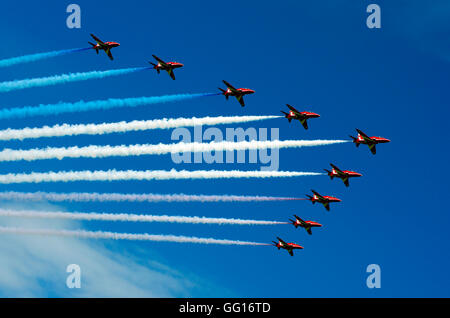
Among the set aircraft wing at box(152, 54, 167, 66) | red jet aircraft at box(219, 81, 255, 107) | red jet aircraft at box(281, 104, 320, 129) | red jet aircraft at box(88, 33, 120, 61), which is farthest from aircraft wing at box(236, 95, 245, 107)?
red jet aircraft at box(88, 33, 120, 61)

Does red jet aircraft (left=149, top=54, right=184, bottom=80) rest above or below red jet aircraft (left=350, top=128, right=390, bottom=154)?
above

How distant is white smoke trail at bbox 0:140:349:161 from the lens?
105 m

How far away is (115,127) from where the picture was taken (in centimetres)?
11044

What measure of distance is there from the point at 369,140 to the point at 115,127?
111 feet

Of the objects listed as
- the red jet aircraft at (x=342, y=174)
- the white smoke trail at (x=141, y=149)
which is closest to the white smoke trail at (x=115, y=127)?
the white smoke trail at (x=141, y=149)

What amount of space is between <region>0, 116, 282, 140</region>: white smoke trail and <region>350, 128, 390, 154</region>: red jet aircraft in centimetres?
1263

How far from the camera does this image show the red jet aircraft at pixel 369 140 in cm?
12094

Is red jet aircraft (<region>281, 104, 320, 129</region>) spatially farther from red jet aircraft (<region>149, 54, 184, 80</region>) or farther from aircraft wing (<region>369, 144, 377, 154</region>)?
red jet aircraft (<region>149, 54, 184, 80</region>)

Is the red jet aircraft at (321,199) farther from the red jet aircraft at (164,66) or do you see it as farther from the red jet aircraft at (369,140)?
the red jet aircraft at (164,66)

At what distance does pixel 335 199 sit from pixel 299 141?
13136 millimetres

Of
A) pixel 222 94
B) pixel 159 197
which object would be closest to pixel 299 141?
pixel 222 94

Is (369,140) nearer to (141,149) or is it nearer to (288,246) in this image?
(288,246)

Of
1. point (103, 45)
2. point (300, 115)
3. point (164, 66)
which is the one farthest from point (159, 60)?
point (300, 115)

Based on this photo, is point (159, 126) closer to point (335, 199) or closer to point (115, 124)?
point (115, 124)
